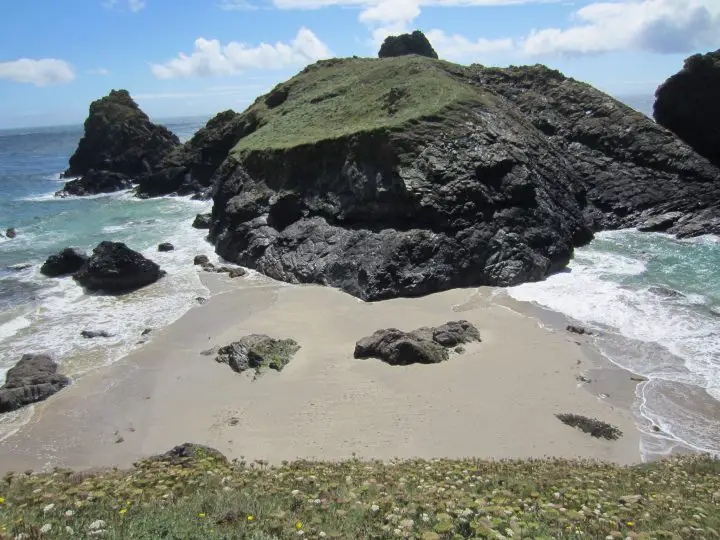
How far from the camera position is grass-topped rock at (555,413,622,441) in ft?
46.4

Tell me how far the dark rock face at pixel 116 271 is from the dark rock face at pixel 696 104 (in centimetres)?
3913

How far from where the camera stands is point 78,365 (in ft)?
63.5

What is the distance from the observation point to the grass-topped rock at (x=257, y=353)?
18.5 meters

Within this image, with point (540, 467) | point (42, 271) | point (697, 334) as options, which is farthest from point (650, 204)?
point (42, 271)

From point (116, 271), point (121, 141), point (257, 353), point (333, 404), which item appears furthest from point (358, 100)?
point (121, 141)

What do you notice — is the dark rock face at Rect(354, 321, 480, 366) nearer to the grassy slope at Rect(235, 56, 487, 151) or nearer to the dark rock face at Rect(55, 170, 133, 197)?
the grassy slope at Rect(235, 56, 487, 151)

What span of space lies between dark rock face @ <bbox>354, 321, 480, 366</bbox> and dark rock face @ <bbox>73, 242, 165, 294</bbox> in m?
14.4

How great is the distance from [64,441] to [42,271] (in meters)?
19.6

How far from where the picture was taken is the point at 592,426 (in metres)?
14.4

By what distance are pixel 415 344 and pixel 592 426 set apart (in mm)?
5880

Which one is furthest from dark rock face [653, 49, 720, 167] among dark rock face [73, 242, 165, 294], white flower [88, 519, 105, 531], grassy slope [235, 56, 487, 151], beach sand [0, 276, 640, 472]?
white flower [88, 519, 105, 531]

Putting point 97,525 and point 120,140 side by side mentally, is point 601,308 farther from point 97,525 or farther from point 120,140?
point 120,140

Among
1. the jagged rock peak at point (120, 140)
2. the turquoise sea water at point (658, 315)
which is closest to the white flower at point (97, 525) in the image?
the turquoise sea water at point (658, 315)

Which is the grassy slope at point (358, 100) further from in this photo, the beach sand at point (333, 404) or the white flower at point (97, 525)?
the white flower at point (97, 525)
